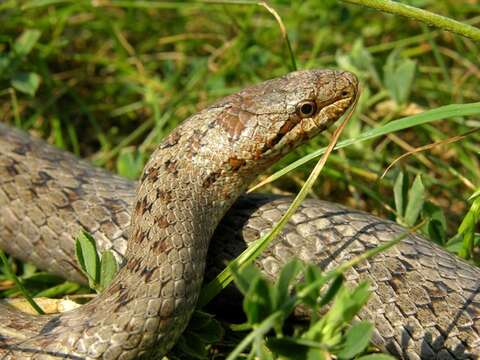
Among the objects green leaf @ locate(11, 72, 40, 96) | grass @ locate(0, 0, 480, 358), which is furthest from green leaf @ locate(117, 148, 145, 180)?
green leaf @ locate(11, 72, 40, 96)

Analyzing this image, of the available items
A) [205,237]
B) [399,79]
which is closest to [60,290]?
[205,237]

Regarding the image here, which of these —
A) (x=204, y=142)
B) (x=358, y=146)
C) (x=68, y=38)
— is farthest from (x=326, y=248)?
(x=68, y=38)

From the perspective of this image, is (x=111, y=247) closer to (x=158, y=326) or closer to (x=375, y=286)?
(x=158, y=326)

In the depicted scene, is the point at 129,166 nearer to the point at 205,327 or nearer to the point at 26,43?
the point at 26,43

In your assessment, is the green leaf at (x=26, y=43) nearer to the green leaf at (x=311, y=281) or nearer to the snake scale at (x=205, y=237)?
the snake scale at (x=205, y=237)

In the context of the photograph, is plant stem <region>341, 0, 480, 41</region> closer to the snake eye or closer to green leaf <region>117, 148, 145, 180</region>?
the snake eye

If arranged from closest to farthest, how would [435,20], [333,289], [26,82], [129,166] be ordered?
1. [333,289]
2. [435,20]
3. [129,166]
4. [26,82]
